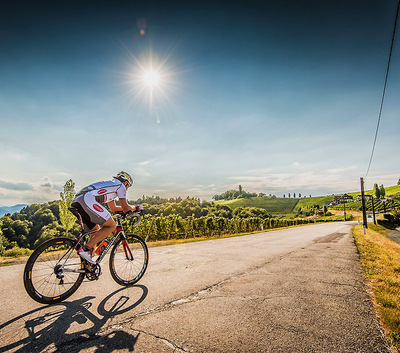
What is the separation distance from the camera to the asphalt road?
7.16 ft

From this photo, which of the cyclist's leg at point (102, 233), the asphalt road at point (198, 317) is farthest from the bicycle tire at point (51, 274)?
the cyclist's leg at point (102, 233)

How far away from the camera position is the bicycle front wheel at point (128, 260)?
13.9ft

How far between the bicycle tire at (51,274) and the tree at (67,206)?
17188 mm

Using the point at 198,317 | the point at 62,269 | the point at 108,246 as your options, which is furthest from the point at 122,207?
the point at 198,317

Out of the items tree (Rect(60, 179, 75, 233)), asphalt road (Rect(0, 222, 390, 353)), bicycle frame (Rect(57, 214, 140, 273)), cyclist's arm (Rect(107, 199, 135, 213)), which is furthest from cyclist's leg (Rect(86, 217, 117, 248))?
tree (Rect(60, 179, 75, 233))

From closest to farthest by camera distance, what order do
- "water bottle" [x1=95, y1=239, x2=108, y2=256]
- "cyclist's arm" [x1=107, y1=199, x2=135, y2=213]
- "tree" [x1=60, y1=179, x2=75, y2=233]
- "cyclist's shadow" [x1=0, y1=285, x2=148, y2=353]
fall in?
"cyclist's shadow" [x1=0, y1=285, x2=148, y2=353] < "water bottle" [x1=95, y1=239, x2=108, y2=256] < "cyclist's arm" [x1=107, y1=199, x2=135, y2=213] < "tree" [x1=60, y1=179, x2=75, y2=233]

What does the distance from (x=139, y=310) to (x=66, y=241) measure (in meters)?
1.89

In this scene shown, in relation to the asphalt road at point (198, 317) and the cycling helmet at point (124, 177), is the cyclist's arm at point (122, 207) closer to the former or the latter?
the cycling helmet at point (124, 177)

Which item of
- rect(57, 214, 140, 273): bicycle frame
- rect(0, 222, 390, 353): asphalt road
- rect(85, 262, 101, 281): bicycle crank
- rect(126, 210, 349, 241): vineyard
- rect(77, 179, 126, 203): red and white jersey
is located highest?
rect(77, 179, 126, 203): red and white jersey

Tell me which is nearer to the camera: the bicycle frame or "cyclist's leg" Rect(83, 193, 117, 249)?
the bicycle frame

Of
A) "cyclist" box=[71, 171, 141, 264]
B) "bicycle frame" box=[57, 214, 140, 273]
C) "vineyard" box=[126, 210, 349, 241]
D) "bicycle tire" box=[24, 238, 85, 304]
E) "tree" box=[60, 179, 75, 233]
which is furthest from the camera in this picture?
"vineyard" box=[126, 210, 349, 241]

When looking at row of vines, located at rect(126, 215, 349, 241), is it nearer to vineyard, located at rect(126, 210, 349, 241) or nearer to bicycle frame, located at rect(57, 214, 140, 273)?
vineyard, located at rect(126, 210, 349, 241)

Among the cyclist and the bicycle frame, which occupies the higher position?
the cyclist

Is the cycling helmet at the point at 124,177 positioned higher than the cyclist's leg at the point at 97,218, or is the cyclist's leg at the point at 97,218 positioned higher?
the cycling helmet at the point at 124,177
